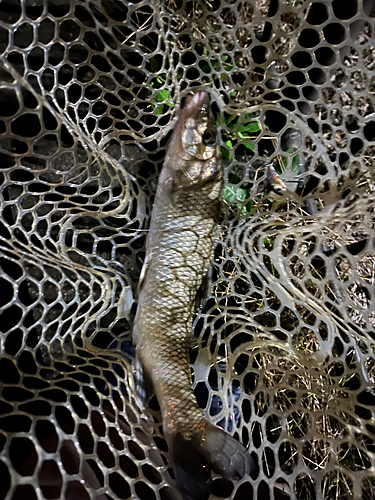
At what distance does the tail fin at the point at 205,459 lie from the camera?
100 cm

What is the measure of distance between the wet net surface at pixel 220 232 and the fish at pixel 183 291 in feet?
0.30

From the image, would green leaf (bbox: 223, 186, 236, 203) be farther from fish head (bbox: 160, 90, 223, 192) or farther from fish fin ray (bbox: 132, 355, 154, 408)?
fish fin ray (bbox: 132, 355, 154, 408)

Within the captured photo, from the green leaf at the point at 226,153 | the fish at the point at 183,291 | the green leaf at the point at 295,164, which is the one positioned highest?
the green leaf at the point at 295,164

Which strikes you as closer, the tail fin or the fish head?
the tail fin

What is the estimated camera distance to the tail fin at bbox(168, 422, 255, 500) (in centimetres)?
100

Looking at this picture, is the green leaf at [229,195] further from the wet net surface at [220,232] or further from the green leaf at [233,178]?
the green leaf at [233,178]

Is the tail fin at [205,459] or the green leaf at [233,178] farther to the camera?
the green leaf at [233,178]

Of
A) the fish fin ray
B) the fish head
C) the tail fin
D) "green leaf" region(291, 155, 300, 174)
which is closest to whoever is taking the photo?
the tail fin

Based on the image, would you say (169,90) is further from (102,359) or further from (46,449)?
(46,449)

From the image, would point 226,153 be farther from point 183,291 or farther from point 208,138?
point 183,291

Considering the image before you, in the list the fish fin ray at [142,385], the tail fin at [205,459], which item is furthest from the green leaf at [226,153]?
the tail fin at [205,459]

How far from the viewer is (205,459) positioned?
1065mm

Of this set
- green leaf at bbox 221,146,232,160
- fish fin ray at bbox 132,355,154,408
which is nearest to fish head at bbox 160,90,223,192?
green leaf at bbox 221,146,232,160

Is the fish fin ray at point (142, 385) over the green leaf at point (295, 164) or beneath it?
beneath
